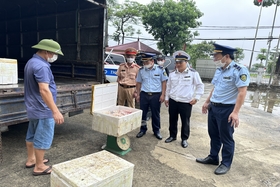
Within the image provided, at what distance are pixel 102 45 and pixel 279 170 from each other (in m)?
3.55

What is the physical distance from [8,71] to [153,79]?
7.22 feet

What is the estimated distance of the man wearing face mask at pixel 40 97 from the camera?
76.4 inches

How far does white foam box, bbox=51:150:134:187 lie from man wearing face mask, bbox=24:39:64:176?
21.1 inches

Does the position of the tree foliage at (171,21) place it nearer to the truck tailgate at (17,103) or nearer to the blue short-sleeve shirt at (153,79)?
the blue short-sleeve shirt at (153,79)

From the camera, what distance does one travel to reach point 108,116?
2617 millimetres

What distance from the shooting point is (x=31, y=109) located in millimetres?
2053

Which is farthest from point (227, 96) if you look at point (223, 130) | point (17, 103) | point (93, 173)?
point (17, 103)

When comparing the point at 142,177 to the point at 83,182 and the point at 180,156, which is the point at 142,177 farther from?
the point at 83,182

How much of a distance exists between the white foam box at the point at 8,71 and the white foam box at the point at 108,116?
3.68 feet

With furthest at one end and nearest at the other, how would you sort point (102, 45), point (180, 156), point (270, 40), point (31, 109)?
1. point (270, 40)
2. point (102, 45)
3. point (180, 156)
4. point (31, 109)

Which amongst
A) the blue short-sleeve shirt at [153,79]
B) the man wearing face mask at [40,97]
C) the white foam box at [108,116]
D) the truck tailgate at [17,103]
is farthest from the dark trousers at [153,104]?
the man wearing face mask at [40,97]

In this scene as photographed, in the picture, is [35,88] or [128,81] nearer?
[35,88]

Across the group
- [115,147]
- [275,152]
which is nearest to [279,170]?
[275,152]

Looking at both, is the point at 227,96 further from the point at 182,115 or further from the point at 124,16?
the point at 124,16
